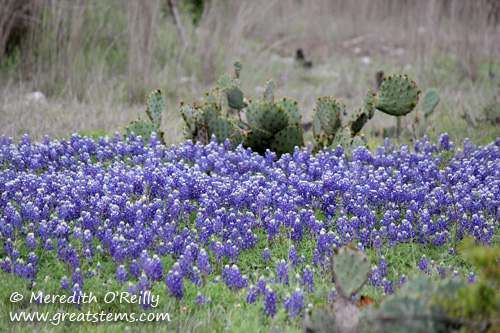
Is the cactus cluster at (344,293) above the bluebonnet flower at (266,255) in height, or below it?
above

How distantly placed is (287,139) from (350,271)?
11.1 ft

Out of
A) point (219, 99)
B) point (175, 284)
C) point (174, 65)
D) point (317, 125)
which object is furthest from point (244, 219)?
point (174, 65)

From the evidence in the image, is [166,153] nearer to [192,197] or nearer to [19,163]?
[192,197]

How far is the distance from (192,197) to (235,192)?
0.44 metres

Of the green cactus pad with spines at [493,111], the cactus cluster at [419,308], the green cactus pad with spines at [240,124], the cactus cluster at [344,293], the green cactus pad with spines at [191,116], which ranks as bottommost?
the green cactus pad with spines at [493,111]

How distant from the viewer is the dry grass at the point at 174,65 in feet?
26.3

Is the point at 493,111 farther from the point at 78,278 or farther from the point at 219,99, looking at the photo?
the point at 78,278

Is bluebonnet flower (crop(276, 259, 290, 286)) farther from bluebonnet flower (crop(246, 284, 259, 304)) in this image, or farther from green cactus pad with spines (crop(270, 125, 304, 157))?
green cactus pad with spines (crop(270, 125, 304, 157))

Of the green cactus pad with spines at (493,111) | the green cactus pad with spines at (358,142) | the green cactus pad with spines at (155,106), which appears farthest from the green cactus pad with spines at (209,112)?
the green cactus pad with spines at (493,111)

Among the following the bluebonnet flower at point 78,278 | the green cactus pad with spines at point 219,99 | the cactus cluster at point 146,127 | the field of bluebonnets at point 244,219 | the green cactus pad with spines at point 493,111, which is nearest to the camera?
the field of bluebonnets at point 244,219

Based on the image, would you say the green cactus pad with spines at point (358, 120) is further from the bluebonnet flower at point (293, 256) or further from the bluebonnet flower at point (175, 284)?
the bluebonnet flower at point (175, 284)

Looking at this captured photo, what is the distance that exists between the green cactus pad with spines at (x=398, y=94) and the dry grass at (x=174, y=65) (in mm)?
1827

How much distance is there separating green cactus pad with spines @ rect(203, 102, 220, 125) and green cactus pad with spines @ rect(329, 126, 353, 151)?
5.20ft

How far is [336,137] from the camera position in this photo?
20.7ft
